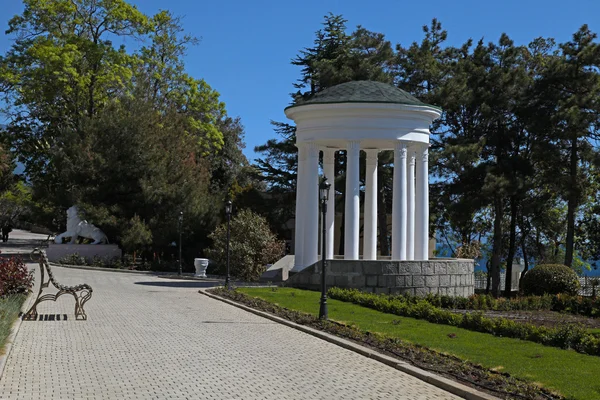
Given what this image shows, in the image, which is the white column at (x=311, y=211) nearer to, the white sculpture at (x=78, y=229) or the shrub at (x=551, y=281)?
the shrub at (x=551, y=281)

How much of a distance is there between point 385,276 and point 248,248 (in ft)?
36.4

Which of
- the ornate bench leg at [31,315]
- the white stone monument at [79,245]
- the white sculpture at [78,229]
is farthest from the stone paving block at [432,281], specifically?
the white sculpture at [78,229]

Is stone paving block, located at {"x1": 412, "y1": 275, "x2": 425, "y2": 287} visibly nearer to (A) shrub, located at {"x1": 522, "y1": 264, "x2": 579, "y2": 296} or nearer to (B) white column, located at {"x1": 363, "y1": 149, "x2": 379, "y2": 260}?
(B) white column, located at {"x1": 363, "y1": 149, "x2": 379, "y2": 260}

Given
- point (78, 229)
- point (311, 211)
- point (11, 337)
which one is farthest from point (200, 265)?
point (11, 337)

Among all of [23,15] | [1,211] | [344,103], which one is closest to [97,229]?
[23,15]

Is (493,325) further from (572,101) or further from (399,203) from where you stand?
(572,101)

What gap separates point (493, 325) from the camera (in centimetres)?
1769

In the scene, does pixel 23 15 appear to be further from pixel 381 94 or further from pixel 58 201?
pixel 381 94

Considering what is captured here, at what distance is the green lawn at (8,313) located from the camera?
45.9ft

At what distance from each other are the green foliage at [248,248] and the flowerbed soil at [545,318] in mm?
16177

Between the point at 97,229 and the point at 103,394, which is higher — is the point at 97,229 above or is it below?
above

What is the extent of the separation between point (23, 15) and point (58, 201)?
1206 cm

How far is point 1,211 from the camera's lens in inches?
2921

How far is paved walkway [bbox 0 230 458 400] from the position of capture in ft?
35.4
